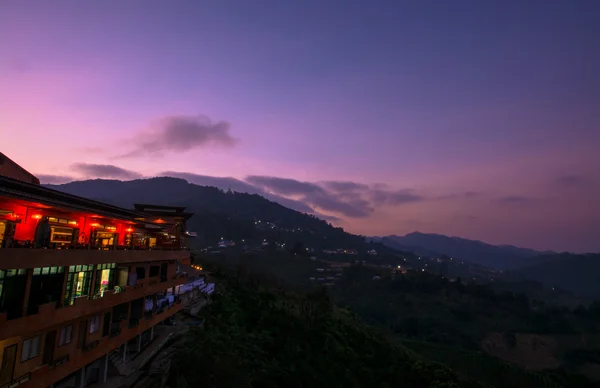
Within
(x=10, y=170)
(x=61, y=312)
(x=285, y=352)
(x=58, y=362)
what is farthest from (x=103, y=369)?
(x=285, y=352)

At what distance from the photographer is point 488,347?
78.2 m

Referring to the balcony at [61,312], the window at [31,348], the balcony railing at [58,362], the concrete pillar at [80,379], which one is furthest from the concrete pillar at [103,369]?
the window at [31,348]

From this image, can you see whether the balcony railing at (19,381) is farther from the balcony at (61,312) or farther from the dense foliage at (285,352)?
the dense foliage at (285,352)

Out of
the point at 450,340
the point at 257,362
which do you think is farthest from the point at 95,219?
the point at 450,340

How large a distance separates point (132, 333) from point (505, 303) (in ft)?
359

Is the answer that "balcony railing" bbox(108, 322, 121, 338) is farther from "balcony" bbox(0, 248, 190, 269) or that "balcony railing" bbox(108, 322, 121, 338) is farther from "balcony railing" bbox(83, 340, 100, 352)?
"balcony" bbox(0, 248, 190, 269)

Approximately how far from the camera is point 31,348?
1353 cm

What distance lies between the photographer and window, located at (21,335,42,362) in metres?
13.2

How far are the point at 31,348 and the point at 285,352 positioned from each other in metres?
24.1

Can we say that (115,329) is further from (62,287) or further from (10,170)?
(10,170)

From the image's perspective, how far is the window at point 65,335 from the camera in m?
15.0

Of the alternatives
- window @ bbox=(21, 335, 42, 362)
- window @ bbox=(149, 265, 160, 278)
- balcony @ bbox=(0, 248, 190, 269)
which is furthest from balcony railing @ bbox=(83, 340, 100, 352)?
window @ bbox=(149, 265, 160, 278)

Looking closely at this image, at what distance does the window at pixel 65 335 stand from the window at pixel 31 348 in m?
0.95

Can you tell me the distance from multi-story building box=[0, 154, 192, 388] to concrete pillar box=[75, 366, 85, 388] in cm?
6
